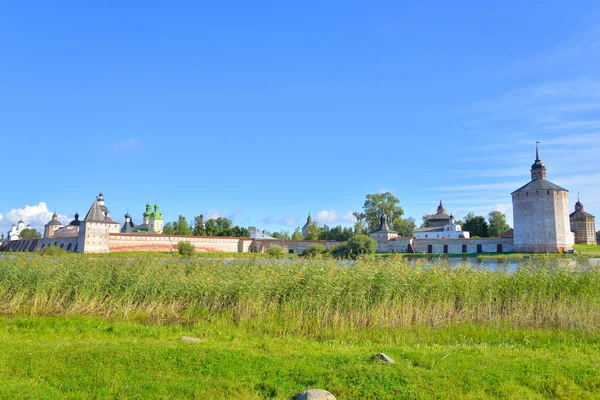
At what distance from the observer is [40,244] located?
5528 centimetres

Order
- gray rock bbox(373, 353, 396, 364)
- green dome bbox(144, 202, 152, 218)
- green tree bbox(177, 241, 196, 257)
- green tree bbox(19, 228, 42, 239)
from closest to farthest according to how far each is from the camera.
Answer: gray rock bbox(373, 353, 396, 364) → green tree bbox(177, 241, 196, 257) → green dome bbox(144, 202, 152, 218) → green tree bbox(19, 228, 42, 239)

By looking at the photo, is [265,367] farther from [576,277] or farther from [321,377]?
[576,277]

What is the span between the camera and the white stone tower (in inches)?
1772

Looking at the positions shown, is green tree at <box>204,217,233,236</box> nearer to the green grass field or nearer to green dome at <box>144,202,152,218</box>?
green dome at <box>144,202,152,218</box>

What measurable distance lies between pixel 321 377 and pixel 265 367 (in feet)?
2.39

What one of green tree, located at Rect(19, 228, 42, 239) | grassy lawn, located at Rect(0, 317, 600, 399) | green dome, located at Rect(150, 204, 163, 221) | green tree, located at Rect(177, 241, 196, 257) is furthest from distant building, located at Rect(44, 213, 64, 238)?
grassy lawn, located at Rect(0, 317, 600, 399)

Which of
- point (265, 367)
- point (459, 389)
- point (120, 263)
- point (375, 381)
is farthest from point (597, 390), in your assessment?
point (120, 263)

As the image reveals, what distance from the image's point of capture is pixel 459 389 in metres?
4.93

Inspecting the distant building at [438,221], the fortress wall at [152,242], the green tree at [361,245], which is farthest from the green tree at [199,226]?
the distant building at [438,221]

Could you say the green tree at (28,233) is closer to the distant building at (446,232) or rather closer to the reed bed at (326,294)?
the distant building at (446,232)

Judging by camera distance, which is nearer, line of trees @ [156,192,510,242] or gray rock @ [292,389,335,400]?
gray rock @ [292,389,335,400]

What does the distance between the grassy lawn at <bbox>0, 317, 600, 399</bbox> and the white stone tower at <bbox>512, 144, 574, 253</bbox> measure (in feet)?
137

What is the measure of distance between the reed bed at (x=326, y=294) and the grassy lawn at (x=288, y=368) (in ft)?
4.73

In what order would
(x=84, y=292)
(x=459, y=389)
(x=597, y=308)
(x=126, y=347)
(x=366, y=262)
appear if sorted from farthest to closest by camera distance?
(x=366, y=262) → (x=84, y=292) → (x=597, y=308) → (x=126, y=347) → (x=459, y=389)
